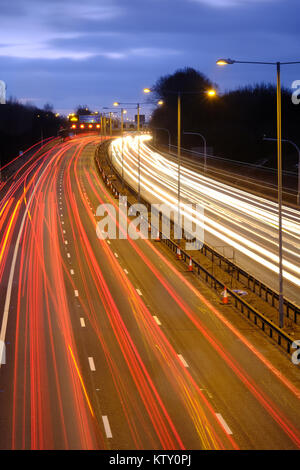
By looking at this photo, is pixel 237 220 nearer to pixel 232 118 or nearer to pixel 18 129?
pixel 232 118

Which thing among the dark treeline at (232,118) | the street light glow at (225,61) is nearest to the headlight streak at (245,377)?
the street light glow at (225,61)

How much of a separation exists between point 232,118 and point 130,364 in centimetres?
11791

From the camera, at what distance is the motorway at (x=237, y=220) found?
33344 mm

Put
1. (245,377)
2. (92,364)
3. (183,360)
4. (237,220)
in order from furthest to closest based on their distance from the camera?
(237,220) → (183,360) → (92,364) → (245,377)

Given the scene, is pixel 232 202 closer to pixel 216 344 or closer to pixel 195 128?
pixel 216 344

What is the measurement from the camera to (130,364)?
19.2 metres

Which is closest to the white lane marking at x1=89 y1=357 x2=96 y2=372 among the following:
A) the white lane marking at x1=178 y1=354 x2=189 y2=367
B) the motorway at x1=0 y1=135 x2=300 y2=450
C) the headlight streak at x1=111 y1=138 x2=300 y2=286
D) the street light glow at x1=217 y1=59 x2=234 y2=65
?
the motorway at x1=0 y1=135 x2=300 y2=450

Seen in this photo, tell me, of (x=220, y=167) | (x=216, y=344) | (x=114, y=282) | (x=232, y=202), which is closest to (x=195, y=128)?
(x=220, y=167)

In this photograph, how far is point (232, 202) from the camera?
58.5 metres

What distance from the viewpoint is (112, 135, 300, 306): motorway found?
33344 millimetres

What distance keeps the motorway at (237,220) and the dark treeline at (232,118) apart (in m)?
19.6

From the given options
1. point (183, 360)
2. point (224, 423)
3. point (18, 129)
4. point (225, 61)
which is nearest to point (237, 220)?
point (225, 61)

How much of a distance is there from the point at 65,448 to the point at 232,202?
4631 centimetres
